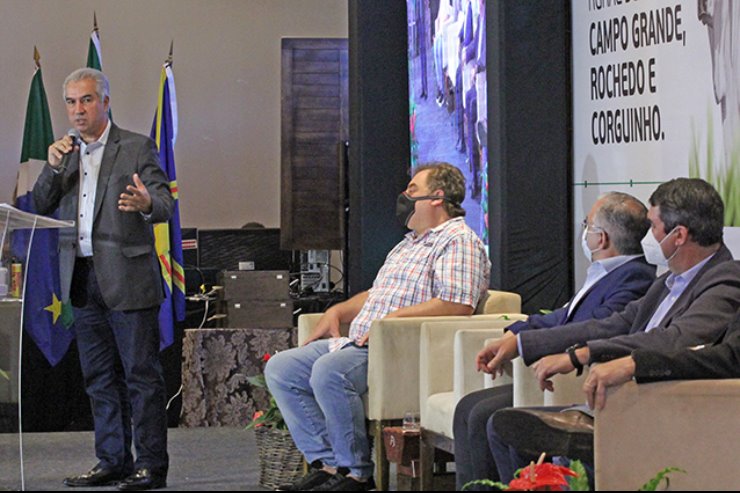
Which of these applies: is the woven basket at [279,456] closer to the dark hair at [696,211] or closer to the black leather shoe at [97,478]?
the black leather shoe at [97,478]

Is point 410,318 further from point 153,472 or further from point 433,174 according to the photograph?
point 153,472

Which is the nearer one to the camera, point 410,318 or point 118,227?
point 410,318

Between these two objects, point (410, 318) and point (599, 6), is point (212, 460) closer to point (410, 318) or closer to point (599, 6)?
point (410, 318)

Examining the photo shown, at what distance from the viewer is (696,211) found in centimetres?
329

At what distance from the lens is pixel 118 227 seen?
5066 millimetres

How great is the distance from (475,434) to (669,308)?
766 millimetres

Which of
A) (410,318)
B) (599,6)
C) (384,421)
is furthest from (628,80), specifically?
(384,421)

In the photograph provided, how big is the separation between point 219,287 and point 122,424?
190cm

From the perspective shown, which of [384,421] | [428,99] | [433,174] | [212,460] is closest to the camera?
[384,421]

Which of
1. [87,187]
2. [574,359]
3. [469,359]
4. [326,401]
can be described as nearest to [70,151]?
[87,187]

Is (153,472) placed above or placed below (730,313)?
below

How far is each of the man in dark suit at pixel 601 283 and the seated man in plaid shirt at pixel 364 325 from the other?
0.88m

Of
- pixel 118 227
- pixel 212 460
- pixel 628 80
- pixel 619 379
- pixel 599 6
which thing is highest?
pixel 599 6

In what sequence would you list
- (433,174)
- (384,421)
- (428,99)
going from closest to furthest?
(384,421)
(433,174)
(428,99)
